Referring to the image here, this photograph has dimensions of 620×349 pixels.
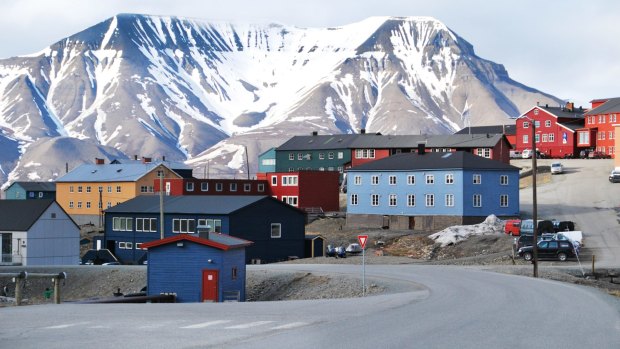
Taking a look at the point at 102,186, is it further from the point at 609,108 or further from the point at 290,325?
the point at 290,325

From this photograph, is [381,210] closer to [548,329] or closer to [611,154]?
[611,154]

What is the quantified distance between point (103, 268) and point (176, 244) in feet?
47.3

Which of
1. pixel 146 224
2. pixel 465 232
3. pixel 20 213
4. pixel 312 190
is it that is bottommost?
pixel 465 232

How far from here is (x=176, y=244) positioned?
162ft

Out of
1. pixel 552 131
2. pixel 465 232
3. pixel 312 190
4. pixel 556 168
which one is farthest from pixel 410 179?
pixel 552 131

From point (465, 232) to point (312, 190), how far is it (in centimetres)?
3287

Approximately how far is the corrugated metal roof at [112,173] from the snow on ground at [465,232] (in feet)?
185

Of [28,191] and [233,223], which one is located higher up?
[28,191]

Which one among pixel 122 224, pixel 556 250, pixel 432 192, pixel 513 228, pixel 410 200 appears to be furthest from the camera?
pixel 410 200

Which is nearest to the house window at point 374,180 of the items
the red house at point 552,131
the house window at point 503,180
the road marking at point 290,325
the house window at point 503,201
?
the house window at point 503,180

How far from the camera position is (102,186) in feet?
409

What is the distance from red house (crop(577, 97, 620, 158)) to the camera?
5364 inches

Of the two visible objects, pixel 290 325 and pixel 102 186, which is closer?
pixel 290 325

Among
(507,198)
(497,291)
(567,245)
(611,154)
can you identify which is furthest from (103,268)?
(611,154)
